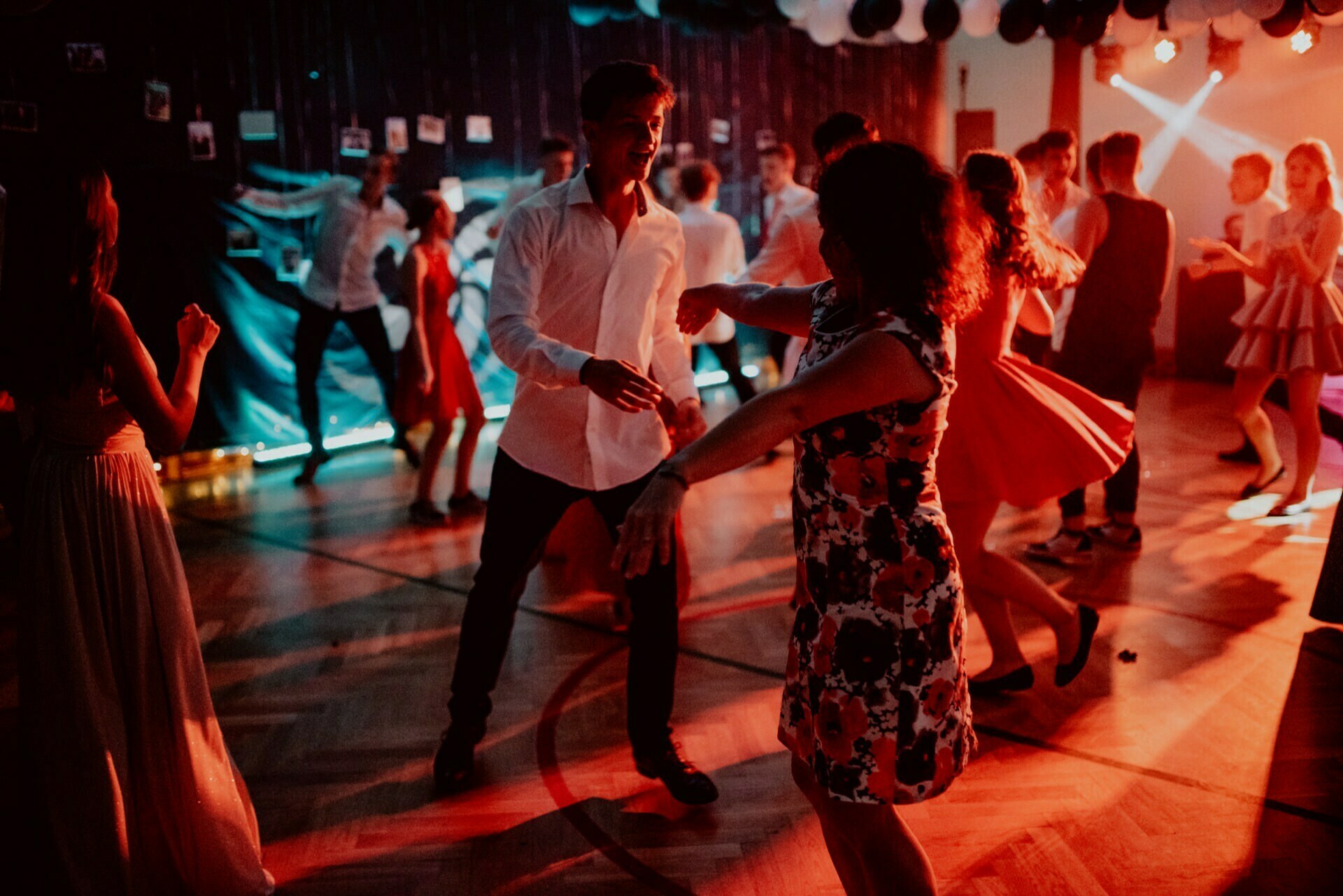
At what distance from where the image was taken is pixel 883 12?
6.38m

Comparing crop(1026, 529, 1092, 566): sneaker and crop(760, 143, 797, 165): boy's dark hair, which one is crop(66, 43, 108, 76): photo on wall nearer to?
crop(760, 143, 797, 165): boy's dark hair

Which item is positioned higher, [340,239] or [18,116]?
[18,116]

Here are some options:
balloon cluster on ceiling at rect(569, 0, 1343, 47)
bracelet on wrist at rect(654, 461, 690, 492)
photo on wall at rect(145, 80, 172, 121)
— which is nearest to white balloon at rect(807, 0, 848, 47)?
balloon cluster on ceiling at rect(569, 0, 1343, 47)

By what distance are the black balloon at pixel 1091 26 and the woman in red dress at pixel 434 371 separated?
3344mm

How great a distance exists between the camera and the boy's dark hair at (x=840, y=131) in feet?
10.6

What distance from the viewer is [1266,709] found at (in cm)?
296

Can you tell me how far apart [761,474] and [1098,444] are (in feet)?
10.0

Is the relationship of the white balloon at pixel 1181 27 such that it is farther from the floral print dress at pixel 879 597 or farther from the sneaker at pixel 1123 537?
the floral print dress at pixel 879 597

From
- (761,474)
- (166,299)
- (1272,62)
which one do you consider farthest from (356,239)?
(1272,62)

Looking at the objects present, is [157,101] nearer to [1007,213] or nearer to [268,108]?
[268,108]

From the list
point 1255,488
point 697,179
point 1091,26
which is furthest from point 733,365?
point 1255,488

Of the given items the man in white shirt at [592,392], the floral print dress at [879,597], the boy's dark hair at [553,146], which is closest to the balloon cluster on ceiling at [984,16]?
the boy's dark hair at [553,146]

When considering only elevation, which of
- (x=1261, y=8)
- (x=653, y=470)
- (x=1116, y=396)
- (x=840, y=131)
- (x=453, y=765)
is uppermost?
(x=1261, y=8)

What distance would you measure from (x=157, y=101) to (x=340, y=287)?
1.23 metres
